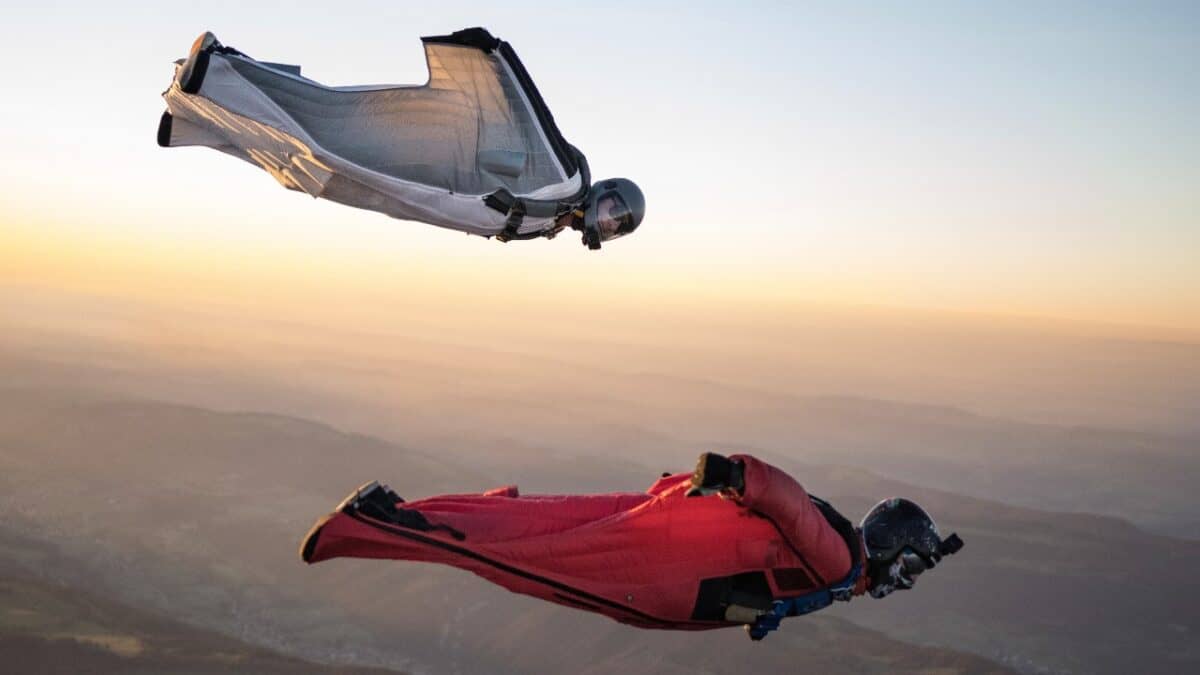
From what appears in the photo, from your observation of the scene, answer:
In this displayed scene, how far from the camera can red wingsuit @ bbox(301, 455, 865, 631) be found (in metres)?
9.22

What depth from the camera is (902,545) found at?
10.1 meters

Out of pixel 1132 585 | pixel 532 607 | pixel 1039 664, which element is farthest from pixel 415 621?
pixel 1132 585

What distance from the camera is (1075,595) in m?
177

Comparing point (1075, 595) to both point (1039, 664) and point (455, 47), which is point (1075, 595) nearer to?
point (1039, 664)

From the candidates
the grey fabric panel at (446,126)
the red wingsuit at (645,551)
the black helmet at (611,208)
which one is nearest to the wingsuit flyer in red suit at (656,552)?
the red wingsuit at (645,551)

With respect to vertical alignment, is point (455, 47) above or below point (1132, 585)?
above

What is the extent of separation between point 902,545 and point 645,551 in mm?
2448

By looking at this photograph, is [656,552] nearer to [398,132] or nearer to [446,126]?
[446,126]

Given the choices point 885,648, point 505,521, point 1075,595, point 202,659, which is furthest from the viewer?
point 1075,595

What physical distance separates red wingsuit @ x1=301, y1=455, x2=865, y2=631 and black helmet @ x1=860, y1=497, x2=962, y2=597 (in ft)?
1.43

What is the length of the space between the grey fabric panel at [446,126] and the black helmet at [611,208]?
343 mm

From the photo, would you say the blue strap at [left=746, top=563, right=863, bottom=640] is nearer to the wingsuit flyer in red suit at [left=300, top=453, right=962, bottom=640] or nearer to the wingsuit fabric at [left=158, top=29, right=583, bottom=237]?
the wingsuit flyer in red suit at [left=300, top=453, right=962, bottom=640]

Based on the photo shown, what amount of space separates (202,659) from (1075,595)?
13489 cm

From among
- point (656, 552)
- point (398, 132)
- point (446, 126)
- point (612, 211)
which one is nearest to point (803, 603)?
point (656, 552)
